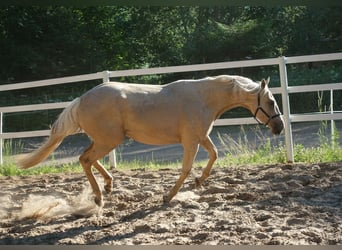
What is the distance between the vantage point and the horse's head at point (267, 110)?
4.01 m

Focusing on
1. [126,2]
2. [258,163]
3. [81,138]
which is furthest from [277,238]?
[81,138]

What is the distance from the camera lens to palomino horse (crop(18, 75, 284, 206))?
153 inches

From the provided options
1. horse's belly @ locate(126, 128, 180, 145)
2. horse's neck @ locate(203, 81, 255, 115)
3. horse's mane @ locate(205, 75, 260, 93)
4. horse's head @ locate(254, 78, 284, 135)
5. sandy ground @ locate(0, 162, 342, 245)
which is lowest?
sandy ground @ locate(0, 162, 342, 245)

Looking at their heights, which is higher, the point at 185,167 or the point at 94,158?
the point at 94,158

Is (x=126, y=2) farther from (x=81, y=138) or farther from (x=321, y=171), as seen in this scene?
(x=81, y=138)

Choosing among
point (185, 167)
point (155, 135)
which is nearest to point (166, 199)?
point (185, 167)

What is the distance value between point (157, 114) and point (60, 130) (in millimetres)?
799

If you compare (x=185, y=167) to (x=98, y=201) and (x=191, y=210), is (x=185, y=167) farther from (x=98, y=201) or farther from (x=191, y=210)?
(x=98, y=201)

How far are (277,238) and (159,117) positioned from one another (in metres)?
1.40

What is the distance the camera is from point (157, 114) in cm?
396

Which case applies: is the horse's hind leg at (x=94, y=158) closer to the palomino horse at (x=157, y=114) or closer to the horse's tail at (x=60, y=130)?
the palomino horse at (x=157, y=114)

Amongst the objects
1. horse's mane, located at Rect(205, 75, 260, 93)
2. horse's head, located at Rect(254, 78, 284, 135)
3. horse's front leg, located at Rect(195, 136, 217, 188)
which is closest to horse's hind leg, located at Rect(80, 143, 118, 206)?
horse's front leg, located at Rect(195, 136, 217, 188)

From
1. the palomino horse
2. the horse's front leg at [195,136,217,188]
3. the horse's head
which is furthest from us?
the horse's front leg at [195,136,217,188]

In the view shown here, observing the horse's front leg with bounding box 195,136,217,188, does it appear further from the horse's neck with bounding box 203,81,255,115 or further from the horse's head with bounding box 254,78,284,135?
the horse's head with bounding box 254,78,284,135
